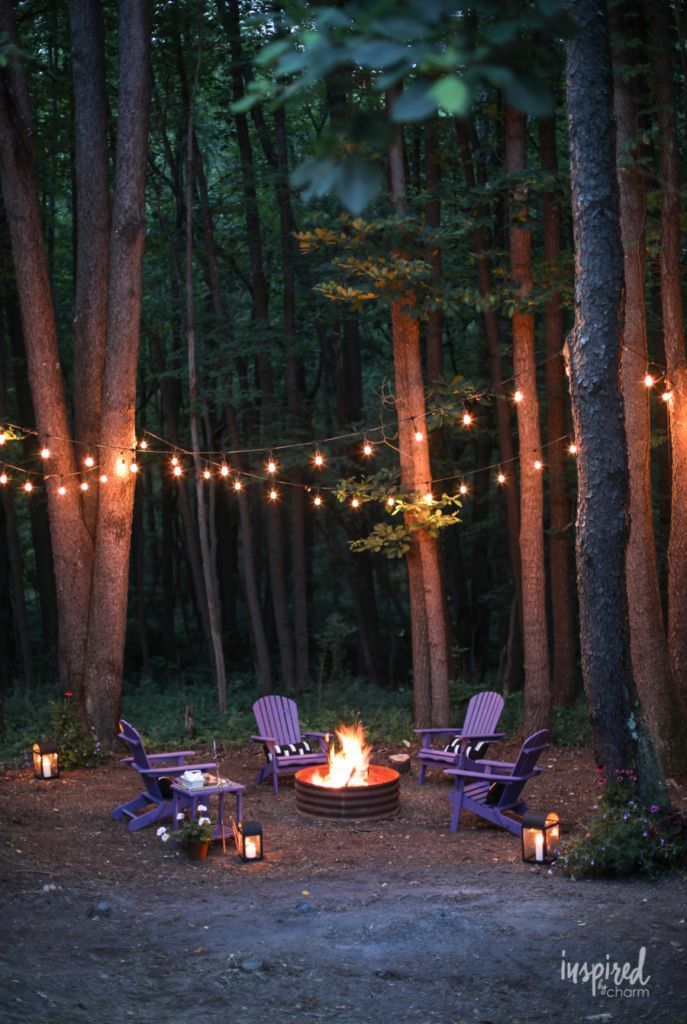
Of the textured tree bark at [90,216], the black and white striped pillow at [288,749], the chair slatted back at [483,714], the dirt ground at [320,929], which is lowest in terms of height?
the dirt ground at [320,929]

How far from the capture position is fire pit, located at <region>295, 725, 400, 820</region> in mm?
7824

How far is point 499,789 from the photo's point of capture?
7.68 metres

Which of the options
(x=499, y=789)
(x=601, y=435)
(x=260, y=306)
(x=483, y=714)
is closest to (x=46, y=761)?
(x=483, y=714)

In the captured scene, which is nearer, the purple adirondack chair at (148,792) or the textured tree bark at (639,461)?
the purple adirondack chair at (148,792)

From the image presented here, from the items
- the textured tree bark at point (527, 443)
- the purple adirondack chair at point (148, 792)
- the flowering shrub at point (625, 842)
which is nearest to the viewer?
the flowering shrub at point (625, 842)

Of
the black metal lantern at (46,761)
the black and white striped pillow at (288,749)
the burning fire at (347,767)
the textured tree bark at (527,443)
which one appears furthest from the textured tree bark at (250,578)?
the burning fire at (347,767)

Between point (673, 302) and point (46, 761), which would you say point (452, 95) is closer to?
point (673, 302)

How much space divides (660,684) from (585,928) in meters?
4.03

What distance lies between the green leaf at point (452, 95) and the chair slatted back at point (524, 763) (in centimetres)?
635

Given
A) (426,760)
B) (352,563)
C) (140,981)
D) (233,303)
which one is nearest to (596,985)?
(140,981)

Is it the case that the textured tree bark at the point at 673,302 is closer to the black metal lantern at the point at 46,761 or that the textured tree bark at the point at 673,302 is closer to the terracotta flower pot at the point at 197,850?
the terracotta flower pot at the point at 197,850

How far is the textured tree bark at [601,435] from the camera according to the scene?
6.29m

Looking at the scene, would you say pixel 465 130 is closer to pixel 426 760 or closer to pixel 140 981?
pixel 426 760

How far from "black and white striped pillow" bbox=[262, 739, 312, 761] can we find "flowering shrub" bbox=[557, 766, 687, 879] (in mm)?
3192
